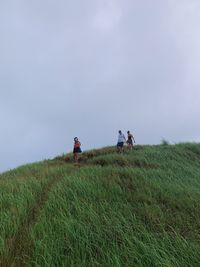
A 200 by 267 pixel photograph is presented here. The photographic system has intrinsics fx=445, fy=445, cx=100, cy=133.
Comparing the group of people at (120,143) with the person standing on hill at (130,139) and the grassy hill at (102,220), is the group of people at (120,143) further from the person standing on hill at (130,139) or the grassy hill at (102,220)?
the grassy hill at (102,220)

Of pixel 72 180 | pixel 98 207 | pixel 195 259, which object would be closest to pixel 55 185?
pixel 72 180

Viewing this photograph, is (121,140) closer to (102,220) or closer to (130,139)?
(130,139)

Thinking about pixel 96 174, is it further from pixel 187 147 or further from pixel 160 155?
pixel 187 147

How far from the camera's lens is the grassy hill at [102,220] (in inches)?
338

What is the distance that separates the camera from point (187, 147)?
1259 inches

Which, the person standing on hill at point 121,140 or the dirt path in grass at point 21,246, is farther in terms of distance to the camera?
the person standing on hill at point 121,140

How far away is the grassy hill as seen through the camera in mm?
8594

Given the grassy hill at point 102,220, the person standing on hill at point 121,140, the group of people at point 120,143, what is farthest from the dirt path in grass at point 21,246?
the person standing on hill at point 121,140

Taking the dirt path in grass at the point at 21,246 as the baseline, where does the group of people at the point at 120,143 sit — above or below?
above

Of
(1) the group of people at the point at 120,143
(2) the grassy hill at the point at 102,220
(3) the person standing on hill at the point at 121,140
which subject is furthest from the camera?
(3) the person standing on hill at the point at 121,140

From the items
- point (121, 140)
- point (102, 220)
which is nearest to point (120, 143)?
point (121, 140)

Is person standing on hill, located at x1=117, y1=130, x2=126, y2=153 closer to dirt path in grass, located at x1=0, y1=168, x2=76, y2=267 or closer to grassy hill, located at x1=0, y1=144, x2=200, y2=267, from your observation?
grassy hill, located at x1=0, y1=144, x2=200, y2=267

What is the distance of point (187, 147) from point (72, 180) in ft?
56.5

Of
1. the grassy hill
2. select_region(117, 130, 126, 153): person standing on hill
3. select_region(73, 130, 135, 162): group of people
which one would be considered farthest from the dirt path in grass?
select_region(117, 130, 126, 153): person standing on hill
